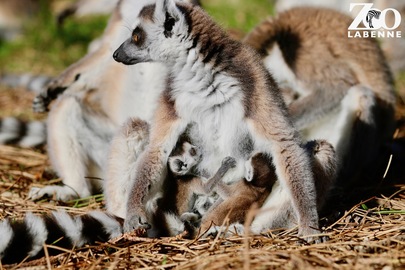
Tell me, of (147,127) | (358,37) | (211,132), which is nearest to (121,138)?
(147,127)

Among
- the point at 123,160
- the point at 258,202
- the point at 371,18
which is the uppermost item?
the point at 371,18

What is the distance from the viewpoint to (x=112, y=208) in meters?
4.05

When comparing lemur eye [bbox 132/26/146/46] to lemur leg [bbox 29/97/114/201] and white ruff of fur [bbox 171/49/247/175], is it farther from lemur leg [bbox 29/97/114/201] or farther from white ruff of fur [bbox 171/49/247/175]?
lemur leg [bbox 29/97/114/201]

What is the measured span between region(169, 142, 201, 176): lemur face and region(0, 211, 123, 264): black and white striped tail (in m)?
0.47

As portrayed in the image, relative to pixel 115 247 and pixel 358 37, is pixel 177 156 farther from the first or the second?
pixel 358 37

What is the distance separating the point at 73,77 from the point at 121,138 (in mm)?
1484

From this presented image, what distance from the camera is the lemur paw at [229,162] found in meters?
3.60

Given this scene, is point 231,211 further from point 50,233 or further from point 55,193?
point 55,193

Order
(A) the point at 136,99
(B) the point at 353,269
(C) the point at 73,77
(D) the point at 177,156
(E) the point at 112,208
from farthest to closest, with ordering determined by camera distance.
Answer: (C) the point at 73,77, (A) the point at 136,99, (E) the point at 112,208, (D) the point at 177,156, (B) the point at 353,269

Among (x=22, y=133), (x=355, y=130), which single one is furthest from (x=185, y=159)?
(x=22, y=133)

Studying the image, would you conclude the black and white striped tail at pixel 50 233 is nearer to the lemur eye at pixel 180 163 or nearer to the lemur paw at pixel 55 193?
the lemur eye at pixel 180 163

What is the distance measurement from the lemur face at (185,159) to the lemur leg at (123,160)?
0.47 meters

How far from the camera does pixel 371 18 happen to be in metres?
7.01

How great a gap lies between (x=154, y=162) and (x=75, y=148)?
4.98ft
